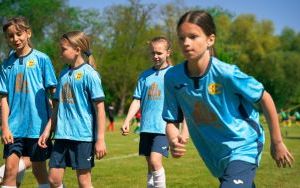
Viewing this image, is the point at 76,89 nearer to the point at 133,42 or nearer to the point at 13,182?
the point at 13,182

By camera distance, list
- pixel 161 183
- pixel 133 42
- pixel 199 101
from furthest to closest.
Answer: pixel 133 42 < pixel 161 183 < pixel 199 101

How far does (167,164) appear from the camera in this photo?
1202 cm

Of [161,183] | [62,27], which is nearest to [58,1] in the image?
[62,27]

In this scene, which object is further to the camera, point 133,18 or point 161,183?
point 133,18

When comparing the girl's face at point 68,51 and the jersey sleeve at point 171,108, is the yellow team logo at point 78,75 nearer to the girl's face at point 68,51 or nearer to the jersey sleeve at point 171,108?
the girl's face at point 68,51

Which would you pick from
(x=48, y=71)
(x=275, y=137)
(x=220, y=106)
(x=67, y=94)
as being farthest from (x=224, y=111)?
(x=48, y=71)

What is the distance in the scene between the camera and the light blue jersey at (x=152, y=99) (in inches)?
287

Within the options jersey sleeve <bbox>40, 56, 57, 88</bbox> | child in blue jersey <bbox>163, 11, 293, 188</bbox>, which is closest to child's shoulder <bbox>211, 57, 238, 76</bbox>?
child in blue jersey <bbox>163, 11, 293, 188</bbox>

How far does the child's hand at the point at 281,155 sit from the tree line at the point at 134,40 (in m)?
51.6

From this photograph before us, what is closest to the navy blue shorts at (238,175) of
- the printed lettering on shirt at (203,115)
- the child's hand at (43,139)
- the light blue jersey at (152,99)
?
the printed lettering on shirt at (203,115)

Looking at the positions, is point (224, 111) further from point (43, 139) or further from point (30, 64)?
point (30, 64)

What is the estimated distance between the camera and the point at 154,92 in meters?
7.43

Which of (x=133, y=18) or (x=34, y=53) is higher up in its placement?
(x=133, y=18)

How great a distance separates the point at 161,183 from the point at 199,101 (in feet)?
9.57
